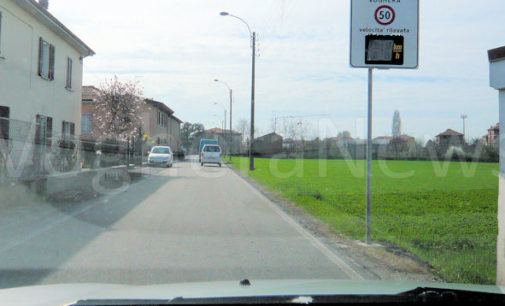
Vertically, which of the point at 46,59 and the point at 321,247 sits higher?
the point at 46,59

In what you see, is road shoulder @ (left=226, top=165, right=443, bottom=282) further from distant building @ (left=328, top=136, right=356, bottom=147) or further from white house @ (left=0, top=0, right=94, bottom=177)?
distant building @ (left=328, top=136, right=356, bottom=147)

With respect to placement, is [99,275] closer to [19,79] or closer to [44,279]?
[44,279]

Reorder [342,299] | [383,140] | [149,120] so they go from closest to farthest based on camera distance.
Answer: [342,299] < [149,120] < [383,140]

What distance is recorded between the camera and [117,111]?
34938mm

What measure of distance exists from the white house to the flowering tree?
10705 mm

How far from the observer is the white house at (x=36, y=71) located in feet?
50.6

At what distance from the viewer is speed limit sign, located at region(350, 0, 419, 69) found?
739cm

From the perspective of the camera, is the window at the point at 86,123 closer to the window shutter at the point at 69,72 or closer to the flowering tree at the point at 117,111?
the flowering tree at the point at 117,111

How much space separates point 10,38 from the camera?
15867mm

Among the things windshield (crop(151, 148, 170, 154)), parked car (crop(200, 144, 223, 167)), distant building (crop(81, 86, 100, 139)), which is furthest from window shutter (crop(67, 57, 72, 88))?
distant building (crop(81, 86, 100, 139))

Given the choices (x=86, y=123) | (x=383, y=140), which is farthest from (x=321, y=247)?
(x=383, y=140)

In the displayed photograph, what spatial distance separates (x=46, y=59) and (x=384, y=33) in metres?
16.0

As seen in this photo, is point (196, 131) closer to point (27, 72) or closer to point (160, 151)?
point (160, 151)

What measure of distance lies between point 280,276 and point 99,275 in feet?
6.76
